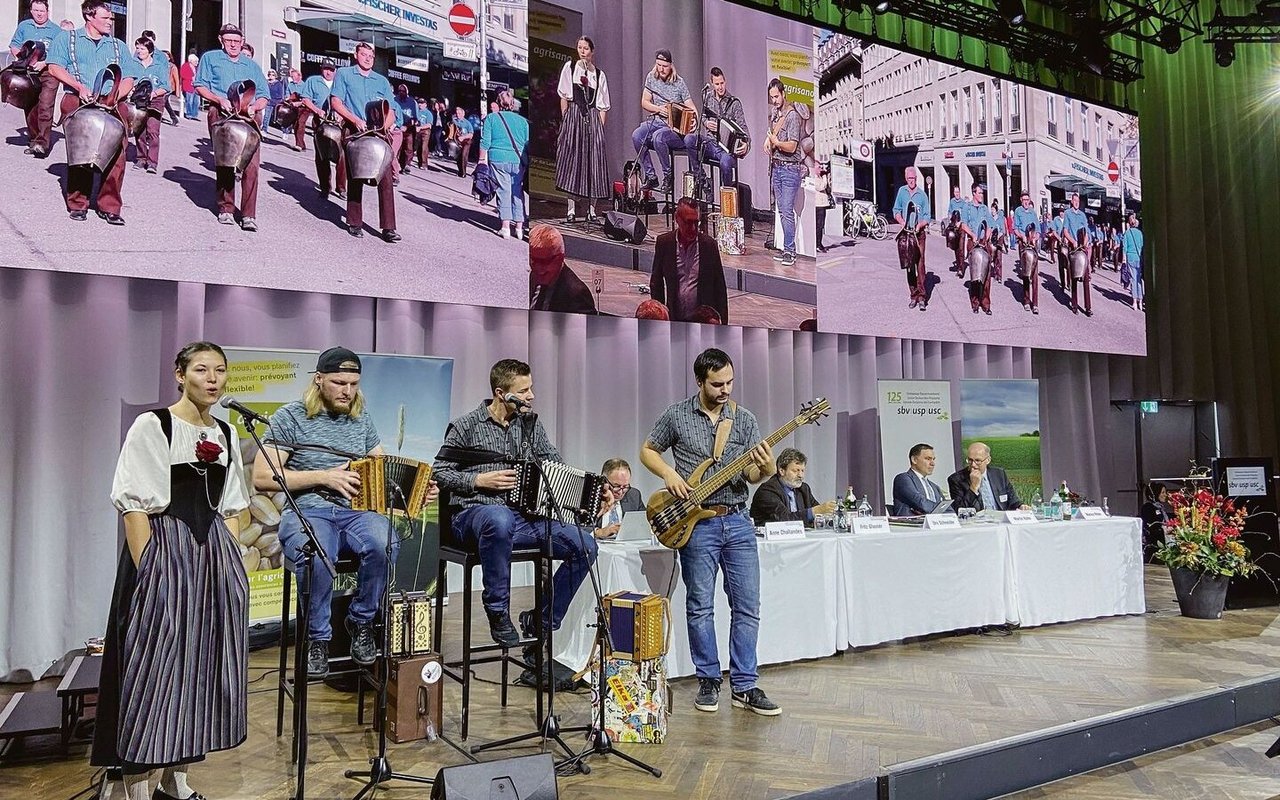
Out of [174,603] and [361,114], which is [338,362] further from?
[361,114]

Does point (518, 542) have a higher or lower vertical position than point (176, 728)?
higher

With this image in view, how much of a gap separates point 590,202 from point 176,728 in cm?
434

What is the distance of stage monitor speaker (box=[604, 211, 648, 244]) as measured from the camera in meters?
6.11

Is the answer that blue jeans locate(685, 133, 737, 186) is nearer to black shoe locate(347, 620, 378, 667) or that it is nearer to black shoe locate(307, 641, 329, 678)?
black shoe locate(347, 620, 378, 667)

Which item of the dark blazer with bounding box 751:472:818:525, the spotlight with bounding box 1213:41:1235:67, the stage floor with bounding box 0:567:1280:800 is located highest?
the spotlight with bounding box 1213:41:1235:67

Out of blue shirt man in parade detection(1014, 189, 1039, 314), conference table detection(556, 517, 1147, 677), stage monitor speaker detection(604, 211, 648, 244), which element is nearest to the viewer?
conference table detection(556, 517, 1147, 677)

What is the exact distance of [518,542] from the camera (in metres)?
3.61

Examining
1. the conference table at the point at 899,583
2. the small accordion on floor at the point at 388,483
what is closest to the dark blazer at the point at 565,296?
the conference table at the point at 899,583

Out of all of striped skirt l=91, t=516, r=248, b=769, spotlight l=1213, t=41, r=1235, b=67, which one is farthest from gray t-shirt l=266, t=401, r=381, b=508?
spotlight l=1213, t=41, r=1235, b=67

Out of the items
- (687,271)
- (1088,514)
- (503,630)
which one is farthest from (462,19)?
(1088,514)

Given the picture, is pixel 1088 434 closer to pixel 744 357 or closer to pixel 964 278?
pixel 964 278

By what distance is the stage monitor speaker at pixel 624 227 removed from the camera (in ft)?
20.0

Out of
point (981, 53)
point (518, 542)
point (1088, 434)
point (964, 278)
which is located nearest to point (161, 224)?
point (518, 542)

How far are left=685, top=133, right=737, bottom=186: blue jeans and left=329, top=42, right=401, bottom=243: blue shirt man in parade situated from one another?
218 centimetres
